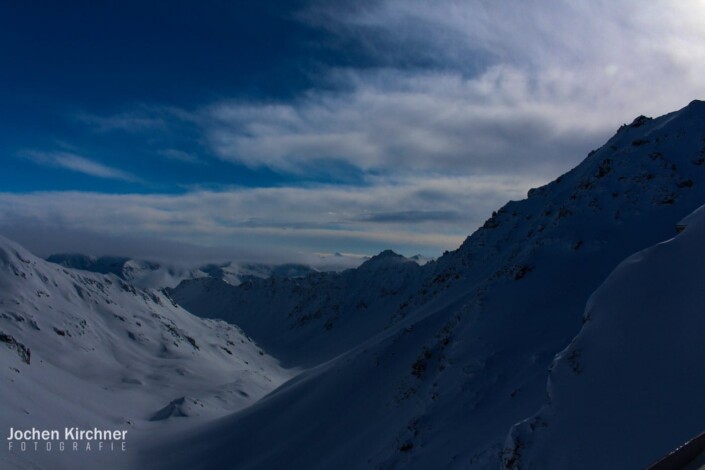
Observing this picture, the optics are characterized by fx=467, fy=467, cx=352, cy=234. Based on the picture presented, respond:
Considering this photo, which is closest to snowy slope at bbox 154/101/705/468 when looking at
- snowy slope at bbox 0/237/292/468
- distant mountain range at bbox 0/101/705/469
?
distant mountain range at bbox 0/101/705/469

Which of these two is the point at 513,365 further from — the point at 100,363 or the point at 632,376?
the point at 100,363

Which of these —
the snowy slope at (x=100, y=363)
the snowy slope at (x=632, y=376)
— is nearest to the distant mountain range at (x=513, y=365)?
the snowy slope at (x=632, y=376)

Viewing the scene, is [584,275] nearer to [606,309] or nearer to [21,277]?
[606,309]

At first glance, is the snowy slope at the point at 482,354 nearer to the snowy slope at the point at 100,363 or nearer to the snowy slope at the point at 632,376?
the snowy slope at the point at 632,376

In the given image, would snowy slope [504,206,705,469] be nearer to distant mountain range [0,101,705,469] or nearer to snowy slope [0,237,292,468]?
distant mountain range [0,101,705,469]

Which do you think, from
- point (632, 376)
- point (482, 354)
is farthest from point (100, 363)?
point (632, 376)

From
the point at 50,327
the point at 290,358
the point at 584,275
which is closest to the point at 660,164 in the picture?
the point at 584,275
